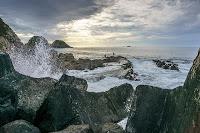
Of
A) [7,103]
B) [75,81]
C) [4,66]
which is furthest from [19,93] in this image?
[75,81]

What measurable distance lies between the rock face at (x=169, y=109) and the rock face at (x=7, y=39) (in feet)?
56.9

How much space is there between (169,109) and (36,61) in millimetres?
18615

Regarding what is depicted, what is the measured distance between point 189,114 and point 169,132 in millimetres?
954

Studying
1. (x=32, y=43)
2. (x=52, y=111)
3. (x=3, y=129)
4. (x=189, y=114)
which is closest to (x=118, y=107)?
(x=52, y=111)

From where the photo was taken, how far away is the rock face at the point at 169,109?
557 cm

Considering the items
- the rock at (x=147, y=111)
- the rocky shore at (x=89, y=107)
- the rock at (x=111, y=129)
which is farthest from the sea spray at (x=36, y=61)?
the rock at (x=147, y=111)

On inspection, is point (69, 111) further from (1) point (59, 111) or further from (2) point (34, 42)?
(2) point (34, 42)

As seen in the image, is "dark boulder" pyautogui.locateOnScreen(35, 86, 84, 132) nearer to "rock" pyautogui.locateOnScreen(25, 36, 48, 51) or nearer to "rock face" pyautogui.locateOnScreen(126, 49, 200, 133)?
"rock face" pyautogui.locateOnScreen(126, 49, 200, 133)

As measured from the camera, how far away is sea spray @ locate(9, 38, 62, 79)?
22703mm

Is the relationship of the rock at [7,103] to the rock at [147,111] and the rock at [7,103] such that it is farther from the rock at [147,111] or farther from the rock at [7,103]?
the rock at [147,111]

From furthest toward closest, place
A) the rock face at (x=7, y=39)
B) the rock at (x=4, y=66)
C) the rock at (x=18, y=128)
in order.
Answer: the rock face at (x=7, y=39)
the rock at (x=4, y=66)
the rock at (x=18, y=128)

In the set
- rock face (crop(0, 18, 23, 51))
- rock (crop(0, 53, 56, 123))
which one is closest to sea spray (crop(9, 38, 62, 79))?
rock face (crop(0, 18, 23, 51))

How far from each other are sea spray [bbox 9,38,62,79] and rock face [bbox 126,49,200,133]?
49.0 feet

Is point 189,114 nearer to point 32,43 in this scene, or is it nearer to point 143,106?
point 143,106
